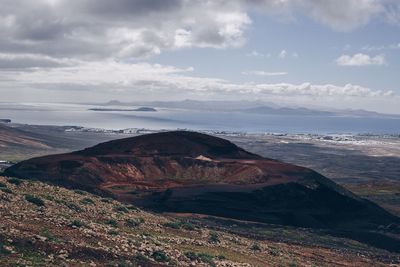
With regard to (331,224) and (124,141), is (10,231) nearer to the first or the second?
(331,224)

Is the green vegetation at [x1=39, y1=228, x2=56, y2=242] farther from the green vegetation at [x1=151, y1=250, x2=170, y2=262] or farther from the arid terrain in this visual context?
the green vegetation at [x1=151, y1=250, x2=170, y2=262]

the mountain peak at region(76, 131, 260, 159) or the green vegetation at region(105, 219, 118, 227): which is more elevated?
the mountain peak at region(76, 131, 260, 159)

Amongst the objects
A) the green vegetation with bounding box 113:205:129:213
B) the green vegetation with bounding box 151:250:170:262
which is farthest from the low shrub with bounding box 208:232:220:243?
the green vegetation with bounding box 151:250:170:262

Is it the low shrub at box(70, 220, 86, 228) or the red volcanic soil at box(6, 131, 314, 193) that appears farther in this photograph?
the red volcanic soil at box(6, 131, 314, 193)

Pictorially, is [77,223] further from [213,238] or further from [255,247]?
[255,247]

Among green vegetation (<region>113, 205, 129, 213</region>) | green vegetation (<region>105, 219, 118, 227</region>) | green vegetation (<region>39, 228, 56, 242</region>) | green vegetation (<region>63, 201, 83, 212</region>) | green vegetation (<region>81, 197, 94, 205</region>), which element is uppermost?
green vegetation (<region>39, 228, 56, 242</region>)

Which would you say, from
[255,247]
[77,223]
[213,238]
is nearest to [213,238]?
[213,238]

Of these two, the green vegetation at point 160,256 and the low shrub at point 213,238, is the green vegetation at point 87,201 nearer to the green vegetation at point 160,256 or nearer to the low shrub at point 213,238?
the low shrub at point 213,238

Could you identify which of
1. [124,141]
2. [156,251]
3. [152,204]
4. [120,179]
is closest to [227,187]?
[152,204]
